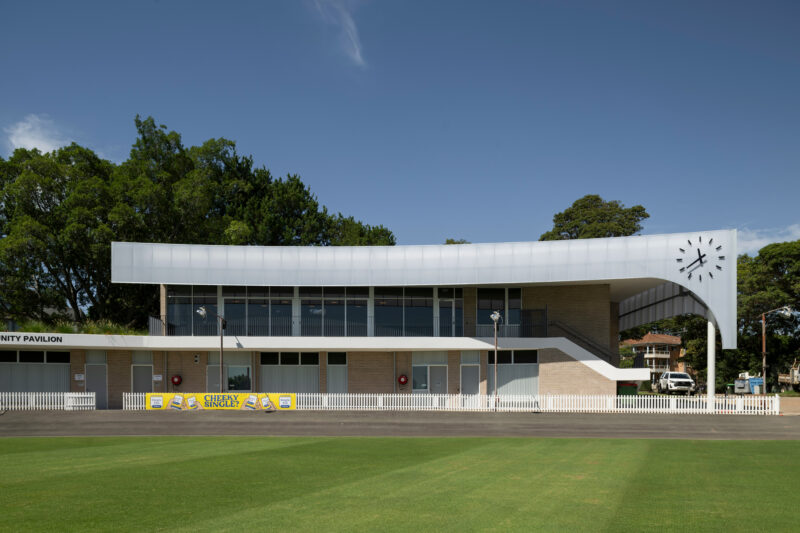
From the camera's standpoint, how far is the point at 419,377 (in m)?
35.9

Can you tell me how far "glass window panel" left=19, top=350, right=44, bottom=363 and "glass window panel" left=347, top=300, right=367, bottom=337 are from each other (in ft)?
55.1

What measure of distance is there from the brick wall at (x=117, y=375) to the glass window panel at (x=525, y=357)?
21.3 meters

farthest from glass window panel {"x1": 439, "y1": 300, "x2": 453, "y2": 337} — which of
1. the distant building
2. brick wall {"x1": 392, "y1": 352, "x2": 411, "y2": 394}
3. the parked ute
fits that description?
the distant building

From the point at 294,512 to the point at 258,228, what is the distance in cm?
4752

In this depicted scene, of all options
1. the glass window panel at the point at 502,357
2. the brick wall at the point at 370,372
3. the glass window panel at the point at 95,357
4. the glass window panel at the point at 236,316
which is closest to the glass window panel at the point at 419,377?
the brick wall at the point at 370,372

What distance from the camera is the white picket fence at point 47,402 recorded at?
29750 mm

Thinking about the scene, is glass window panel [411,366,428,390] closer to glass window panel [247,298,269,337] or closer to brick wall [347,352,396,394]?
brick wall [347,352,396,394]

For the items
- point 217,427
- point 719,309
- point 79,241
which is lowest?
point 217,427

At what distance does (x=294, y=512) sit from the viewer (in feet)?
31.1

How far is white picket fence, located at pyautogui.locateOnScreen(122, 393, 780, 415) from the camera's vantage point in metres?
29.8

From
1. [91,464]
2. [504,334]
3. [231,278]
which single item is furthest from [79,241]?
[91,464]

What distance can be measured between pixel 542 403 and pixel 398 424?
349 inches

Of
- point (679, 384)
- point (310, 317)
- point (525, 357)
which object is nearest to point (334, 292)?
point (310, 317)

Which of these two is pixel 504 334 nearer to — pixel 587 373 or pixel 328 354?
pixel 587 373
